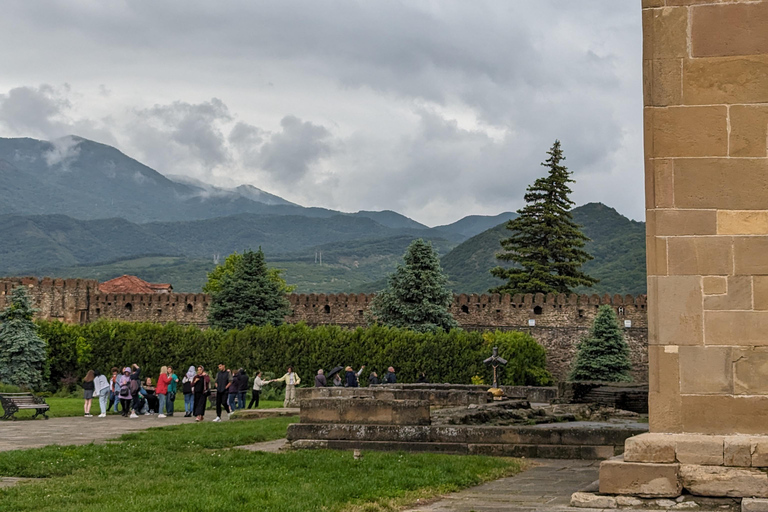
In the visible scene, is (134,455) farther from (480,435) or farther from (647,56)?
(647,56)

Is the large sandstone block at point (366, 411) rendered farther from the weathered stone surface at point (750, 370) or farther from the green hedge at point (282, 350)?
the green hedge at point (282, 350)

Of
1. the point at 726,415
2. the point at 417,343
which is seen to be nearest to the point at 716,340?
the point at 726,415

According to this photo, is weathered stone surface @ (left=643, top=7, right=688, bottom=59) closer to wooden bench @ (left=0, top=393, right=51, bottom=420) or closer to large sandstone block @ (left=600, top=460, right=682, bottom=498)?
large sandstone block @ (left=600, top=460, right=682, bottom=498)

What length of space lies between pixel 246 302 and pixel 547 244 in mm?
18258

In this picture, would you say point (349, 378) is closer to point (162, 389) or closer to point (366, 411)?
point (162, 389)

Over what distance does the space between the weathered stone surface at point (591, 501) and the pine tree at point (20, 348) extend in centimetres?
3429

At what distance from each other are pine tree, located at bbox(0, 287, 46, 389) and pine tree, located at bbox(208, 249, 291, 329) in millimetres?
10947

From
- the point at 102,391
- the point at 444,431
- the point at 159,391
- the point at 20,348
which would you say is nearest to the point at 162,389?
the point at 159,391

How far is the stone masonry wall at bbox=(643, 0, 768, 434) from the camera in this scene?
827 cm

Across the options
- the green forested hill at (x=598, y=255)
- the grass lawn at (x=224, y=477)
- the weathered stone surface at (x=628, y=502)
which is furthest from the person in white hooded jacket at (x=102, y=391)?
the green forested hill at (x=598, y=255)

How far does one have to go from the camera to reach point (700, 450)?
26.7 ft

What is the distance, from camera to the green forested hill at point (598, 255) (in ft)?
352

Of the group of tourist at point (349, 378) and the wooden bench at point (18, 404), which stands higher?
the group of tourist at point (349, 378)

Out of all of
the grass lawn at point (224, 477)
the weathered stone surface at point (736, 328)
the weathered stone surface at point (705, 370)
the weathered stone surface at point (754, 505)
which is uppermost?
the weathered stone surface at point (736, 328)
